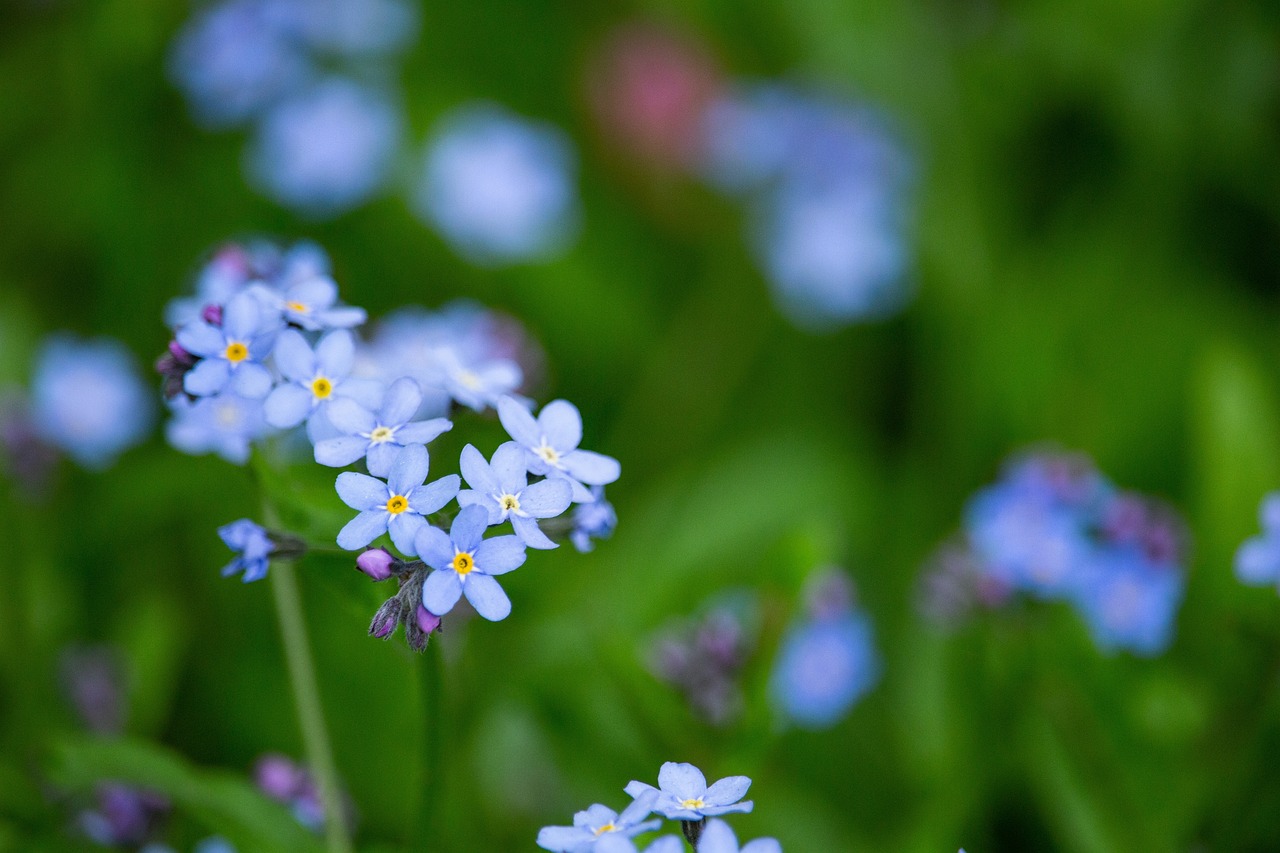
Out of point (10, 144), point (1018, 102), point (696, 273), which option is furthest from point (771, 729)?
point (10, 144)

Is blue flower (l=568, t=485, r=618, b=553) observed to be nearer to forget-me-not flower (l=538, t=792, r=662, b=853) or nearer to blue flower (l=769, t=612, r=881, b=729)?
forget-me-not flower (l=538, t=792, r=662, b=853)

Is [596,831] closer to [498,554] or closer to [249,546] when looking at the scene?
[498,554]

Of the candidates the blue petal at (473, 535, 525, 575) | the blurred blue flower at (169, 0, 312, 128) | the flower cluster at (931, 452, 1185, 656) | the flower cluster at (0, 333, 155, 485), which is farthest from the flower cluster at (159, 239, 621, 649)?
the blurred blue flower at (169, 0, 312, 128)

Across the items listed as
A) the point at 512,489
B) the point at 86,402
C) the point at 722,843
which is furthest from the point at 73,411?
the point at 722,843

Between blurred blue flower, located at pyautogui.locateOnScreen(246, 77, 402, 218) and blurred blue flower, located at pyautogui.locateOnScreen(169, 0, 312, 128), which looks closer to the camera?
blurred blue flower, located at pyautogui.locateOnScreen(169, 0, 312, 128)

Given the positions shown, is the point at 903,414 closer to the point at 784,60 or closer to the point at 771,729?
the point at 784,60

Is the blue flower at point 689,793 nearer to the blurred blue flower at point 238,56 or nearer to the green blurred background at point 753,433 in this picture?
the green blurred background at point 753,433

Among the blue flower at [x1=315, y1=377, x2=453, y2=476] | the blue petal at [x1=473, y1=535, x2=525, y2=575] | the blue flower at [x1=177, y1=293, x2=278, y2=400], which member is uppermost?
the blue flower at [x1=177, y1=293, x2=278, y2=400]
